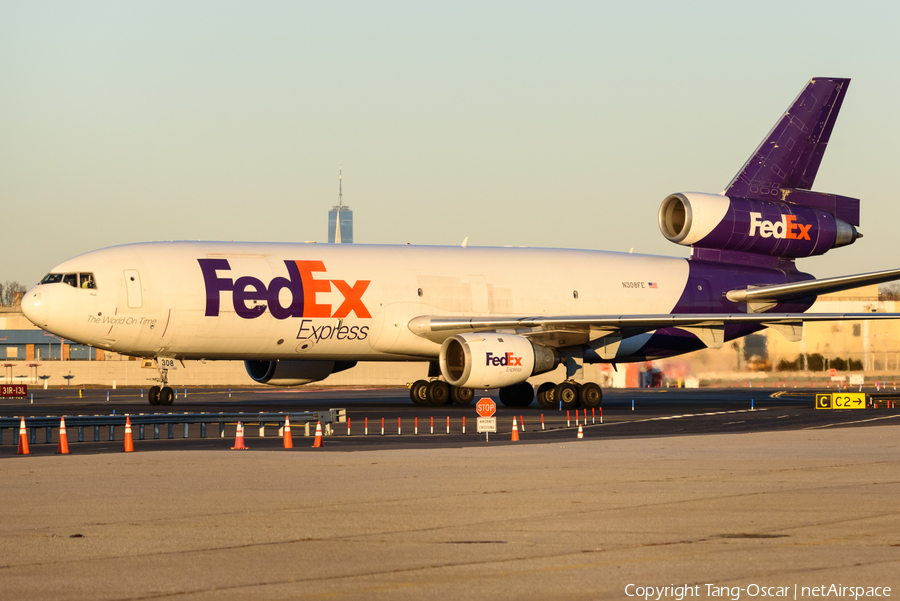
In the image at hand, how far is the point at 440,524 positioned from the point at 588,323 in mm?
24401

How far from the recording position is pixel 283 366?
125 feet

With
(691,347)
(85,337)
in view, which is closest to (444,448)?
(85,337)

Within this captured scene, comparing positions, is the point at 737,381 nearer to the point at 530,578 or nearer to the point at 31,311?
the point at 31,311

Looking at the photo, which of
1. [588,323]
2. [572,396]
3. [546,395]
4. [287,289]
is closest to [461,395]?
[546,395]

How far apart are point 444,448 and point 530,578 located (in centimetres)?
1221

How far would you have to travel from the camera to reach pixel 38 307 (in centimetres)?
3294

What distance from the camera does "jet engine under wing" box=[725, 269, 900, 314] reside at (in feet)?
120

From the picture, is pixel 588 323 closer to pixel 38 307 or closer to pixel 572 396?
pixel 572 396

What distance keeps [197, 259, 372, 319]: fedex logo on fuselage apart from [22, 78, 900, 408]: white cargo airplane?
1.7 inches

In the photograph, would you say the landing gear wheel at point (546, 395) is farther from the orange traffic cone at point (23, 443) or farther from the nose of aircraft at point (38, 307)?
the orange traffic cone at point (23, 443)

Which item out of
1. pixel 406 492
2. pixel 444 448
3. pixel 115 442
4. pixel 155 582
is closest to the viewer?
pixel 155 582

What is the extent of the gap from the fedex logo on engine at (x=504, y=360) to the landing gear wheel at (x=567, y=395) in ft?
8.60

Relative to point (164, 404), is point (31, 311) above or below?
above

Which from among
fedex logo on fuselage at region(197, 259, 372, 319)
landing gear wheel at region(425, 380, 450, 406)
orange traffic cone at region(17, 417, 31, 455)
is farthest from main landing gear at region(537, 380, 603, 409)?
orange traffic cone at region(17, 417, 31, 455)
